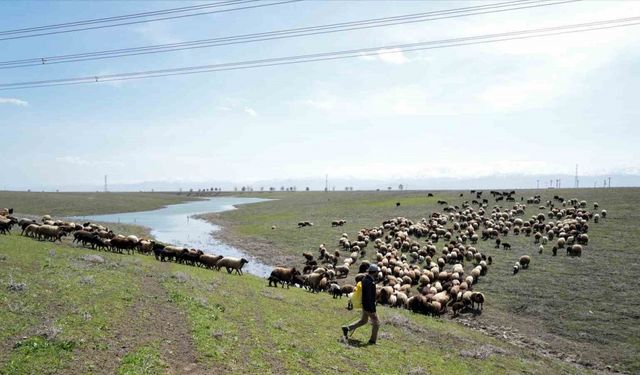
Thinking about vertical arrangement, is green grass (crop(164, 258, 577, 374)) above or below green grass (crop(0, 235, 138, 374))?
below

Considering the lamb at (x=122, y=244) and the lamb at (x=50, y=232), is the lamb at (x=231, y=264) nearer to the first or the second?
the lamb at (x=122, y=244)

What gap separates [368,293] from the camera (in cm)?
1670

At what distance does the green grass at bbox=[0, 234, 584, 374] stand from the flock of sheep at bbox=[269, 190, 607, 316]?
3.74 meters

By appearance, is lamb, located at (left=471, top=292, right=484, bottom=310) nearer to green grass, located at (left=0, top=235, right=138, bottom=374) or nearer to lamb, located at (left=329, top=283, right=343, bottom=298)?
lamb, located at (left=329, top=283, right=343, bottom=298)

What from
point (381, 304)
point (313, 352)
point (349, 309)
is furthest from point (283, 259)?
point (313, 352)

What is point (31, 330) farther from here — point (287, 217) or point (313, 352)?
point (287, 217)

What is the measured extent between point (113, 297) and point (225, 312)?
437cm

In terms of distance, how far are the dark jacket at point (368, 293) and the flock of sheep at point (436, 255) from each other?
22.3ft

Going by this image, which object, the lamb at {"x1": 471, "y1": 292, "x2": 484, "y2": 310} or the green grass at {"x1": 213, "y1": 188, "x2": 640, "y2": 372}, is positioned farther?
the lamb at {"x1": 471, "y1": 292, "x2": 484, "y2": 310}

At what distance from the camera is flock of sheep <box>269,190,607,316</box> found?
2966 centimetres

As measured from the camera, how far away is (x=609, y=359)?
22266mm

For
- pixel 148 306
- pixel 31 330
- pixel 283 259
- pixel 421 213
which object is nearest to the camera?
pixel 31 330

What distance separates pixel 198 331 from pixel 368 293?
6087 millimetres

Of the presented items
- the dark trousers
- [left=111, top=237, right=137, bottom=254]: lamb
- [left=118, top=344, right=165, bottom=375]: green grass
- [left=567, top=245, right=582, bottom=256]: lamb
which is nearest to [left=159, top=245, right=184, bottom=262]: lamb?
[left=111, top=237, right=137, bottom=254]: lamb
